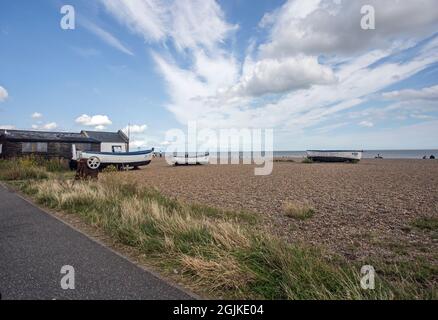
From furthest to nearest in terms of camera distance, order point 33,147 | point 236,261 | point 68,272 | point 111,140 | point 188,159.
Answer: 1. point 111,140
2. point 188,159
3. point 33,147
4. point 236,261
5. point 68,272

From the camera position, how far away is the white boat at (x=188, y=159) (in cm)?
3934

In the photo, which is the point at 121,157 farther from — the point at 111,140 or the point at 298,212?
the point at 111,140

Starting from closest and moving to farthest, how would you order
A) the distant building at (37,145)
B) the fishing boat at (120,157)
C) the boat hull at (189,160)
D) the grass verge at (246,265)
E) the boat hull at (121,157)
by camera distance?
1. the grass verge at (246,265)
2. the fishing boat at (120,157)
3. the boat hull at (121,157)
4. the distant building at (37,145)
5. the boat hull at (189,160)

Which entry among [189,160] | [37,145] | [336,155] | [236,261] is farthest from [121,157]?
[336,155]

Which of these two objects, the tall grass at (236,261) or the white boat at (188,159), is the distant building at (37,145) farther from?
the tall grass at (236,261)

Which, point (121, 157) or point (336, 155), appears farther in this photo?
point (336, 155)

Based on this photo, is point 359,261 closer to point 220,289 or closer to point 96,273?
point 220,289

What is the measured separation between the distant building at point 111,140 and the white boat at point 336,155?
1339 inches

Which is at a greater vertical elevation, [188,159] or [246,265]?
[188,159]

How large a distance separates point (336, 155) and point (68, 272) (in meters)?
43.8

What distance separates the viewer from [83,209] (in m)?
7.51

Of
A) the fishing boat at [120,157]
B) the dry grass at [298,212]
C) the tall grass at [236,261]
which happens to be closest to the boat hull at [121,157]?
the fishing boat at [120,157]

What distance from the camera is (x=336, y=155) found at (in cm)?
4247
